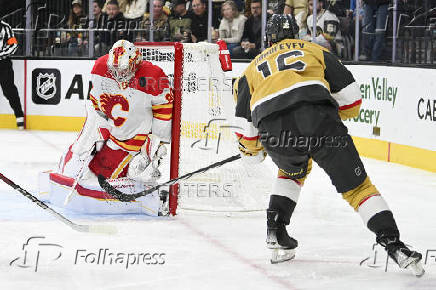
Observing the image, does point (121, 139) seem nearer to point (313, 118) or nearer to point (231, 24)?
A: point (313, 118)

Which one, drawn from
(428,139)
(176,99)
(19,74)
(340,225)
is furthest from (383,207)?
(19,74)

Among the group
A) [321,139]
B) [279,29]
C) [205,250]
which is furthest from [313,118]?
[205,250]

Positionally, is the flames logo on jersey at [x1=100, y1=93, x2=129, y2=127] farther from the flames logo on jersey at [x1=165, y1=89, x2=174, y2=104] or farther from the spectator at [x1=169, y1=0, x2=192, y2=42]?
the spectator at [x1=169, y1=0, x2=192, y2=42]

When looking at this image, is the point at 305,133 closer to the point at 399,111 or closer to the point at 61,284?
the point at 61,284

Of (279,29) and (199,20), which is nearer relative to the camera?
(279,29)

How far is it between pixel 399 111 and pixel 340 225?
2.71m

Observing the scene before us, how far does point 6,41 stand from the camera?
9.44m

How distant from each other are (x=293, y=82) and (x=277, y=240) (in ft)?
2.24

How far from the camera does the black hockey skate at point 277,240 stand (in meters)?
3.69

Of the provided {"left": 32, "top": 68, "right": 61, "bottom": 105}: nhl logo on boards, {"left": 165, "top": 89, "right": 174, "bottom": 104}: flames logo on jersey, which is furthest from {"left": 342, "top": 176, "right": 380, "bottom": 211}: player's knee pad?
{"left": 32, "top": 68, "right": 61, "bottom": 105}: nhl logo on boards

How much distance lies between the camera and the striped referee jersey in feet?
30.9

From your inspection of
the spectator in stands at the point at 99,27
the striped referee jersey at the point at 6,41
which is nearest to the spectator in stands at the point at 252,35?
the spectator in stands at the point at 99,27

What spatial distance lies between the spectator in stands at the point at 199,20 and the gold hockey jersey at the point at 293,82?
18.2 ft

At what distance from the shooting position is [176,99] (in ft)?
15.8
